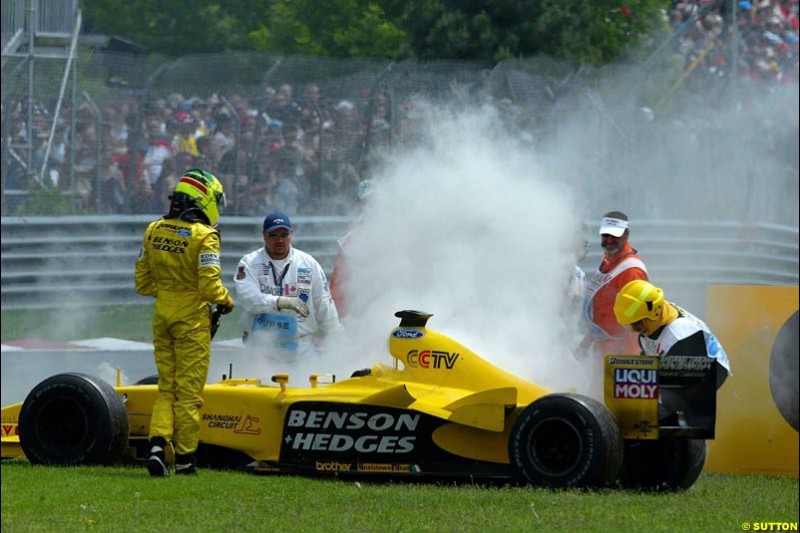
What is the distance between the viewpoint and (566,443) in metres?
8.38

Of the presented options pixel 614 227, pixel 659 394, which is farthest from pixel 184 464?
pixel 614 227

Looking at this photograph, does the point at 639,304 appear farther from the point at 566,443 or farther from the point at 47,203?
the point at 47,203

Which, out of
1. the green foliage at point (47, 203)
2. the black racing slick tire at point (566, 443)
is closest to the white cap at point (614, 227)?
the black racing slick tire at point (566, 443)

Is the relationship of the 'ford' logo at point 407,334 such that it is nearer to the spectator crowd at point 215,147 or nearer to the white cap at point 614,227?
the white cap at point 614,227

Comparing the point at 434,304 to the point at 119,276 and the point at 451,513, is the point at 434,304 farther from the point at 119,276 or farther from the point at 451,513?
the point at 119,276

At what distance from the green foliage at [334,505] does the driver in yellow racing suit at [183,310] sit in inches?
11.3

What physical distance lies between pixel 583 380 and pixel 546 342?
344 millimetres

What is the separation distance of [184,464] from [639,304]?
9.31 feet

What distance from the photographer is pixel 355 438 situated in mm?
8969

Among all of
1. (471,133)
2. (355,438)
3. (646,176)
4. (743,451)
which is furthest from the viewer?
(646,176)

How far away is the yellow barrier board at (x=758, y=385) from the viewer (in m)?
10.7

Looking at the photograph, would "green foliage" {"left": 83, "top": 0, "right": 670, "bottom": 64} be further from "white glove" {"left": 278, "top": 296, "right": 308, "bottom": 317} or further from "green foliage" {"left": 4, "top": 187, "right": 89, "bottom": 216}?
"white glove" {"left": 278, "top": 296, "right": 308, "bottom": 317}

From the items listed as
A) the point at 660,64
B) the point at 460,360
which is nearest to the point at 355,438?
the point at 460,360

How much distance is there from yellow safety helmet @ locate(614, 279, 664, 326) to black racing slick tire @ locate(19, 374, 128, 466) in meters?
3.10
